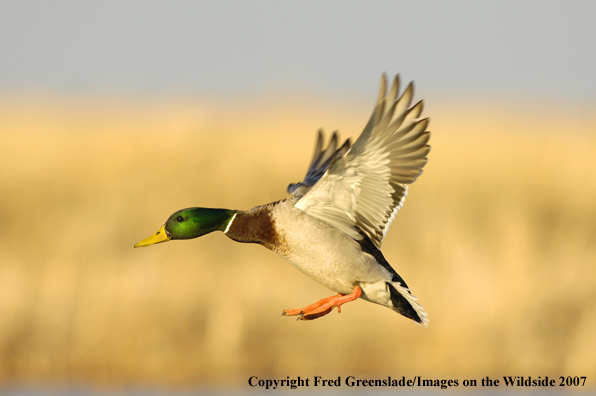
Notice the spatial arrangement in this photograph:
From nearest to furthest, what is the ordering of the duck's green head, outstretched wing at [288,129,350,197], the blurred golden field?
the duck's green head < outstretched wing at [288,129,350,197] < the blurred golden field

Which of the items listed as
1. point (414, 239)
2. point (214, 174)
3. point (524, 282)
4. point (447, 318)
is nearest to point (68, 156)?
point (214, 174)

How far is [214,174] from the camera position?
10.2 meters

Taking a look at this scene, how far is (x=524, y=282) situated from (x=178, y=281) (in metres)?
4.15

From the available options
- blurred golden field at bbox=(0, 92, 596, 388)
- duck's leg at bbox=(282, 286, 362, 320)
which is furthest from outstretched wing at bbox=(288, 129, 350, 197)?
blurred golden field at bbox=(0, 92, 596, 388)

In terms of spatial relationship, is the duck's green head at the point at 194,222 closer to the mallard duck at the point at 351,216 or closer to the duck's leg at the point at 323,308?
the mallard duck at the point at 351,216

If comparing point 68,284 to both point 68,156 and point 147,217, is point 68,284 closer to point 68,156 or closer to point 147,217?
point 147,217

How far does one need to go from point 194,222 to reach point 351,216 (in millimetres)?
985

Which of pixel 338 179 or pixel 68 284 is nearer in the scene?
pixel 338 179

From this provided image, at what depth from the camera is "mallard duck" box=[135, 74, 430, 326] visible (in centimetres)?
427

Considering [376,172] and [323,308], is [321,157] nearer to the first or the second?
[376,172]

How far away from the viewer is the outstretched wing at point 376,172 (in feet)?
13.8

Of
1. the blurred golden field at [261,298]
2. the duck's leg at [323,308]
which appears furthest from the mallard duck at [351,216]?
the blurred golden field at [261,298]

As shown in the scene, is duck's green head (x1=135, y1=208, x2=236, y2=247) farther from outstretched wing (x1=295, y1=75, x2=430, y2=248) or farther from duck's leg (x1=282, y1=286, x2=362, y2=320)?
duck's leg (x1=282, y1=286, x2=362, y2=320)

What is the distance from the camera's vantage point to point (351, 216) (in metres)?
4.53
